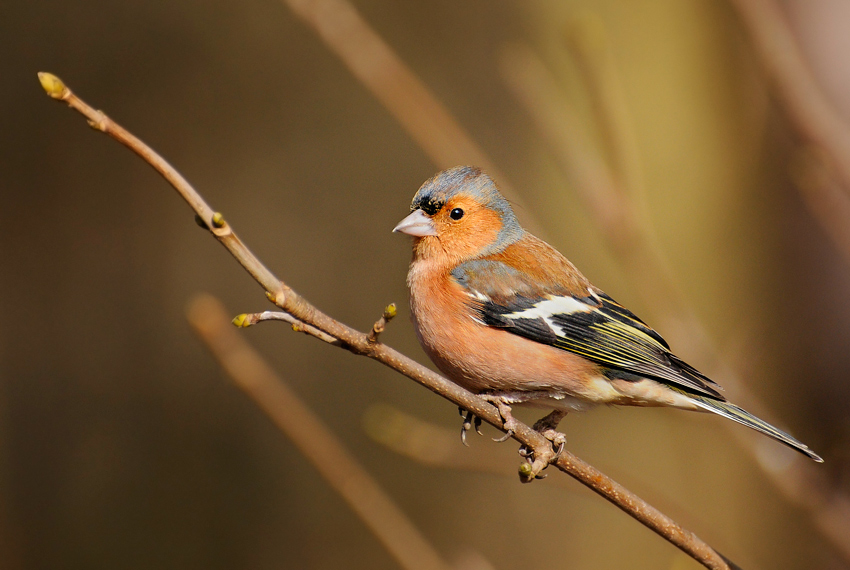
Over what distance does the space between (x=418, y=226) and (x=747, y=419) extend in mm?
1408

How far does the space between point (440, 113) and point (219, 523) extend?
2.89m

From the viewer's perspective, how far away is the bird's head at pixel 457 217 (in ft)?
9.58

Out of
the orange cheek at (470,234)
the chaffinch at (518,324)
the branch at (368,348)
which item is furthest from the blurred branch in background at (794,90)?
the branch at (368,348)

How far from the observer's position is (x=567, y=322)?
280 cm

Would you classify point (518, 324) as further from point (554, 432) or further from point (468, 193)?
point (468, 193)

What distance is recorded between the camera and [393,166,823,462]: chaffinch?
257cm

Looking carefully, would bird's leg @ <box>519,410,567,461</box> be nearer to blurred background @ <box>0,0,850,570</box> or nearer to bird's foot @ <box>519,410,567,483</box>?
bird's foot @ <box>519,410,567,483</box>

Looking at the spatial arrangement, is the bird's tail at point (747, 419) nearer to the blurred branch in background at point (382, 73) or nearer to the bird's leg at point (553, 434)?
the bird's leg at point (553, 434)

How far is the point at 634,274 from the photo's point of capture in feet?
9.59

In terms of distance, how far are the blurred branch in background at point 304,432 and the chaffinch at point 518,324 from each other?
0.52m

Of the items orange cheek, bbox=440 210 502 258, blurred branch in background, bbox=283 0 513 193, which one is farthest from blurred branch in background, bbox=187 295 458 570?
blurred branch in background, bbox=283 0 513 193

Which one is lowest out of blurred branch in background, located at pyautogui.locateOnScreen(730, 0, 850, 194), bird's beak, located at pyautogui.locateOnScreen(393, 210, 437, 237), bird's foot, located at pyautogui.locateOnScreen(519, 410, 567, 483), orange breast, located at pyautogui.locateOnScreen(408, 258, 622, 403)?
bird's foot, located at pyautogui.locateOnScreen(519, 410, 567, 483)

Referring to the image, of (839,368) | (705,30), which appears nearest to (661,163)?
(705,30)

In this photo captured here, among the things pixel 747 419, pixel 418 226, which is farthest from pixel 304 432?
pixel 747 419
